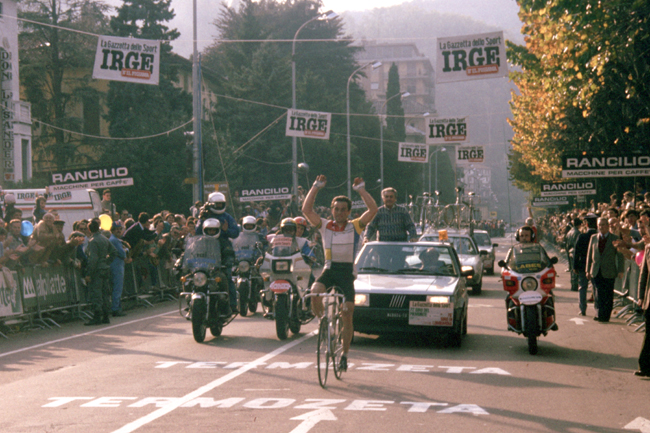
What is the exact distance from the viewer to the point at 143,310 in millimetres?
17750

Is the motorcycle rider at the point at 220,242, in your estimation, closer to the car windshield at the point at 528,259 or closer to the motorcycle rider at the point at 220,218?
the motorcycle rider at the point at 220,218

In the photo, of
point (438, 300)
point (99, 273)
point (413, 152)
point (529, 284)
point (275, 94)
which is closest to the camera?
point (438, 300)

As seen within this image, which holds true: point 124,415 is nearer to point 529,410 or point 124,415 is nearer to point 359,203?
point 529,410

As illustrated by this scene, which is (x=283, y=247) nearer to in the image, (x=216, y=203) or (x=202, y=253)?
(x=216, y=203)

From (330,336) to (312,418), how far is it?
4.80ft

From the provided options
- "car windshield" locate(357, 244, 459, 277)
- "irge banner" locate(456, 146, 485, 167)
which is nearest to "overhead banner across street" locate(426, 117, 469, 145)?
"irge banner" locate(456, 146, 485, 167)

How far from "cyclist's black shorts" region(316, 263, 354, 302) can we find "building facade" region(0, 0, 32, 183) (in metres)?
29.6

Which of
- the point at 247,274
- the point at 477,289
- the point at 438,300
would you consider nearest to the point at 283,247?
the point at 247,274

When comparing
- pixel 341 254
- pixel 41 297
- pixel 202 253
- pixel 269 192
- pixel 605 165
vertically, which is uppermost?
pixel 605 165

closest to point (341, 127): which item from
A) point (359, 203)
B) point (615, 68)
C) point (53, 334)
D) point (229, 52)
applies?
point (229, 52)

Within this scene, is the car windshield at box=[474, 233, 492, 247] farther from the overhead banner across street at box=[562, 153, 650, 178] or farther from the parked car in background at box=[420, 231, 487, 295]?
the overhead banner across street at box=[562, 153, 650, 178]

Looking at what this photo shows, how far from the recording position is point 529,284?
11727 millimetres

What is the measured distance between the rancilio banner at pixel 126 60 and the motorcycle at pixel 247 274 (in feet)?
22.2

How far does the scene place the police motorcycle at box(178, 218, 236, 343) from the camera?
480 inches
